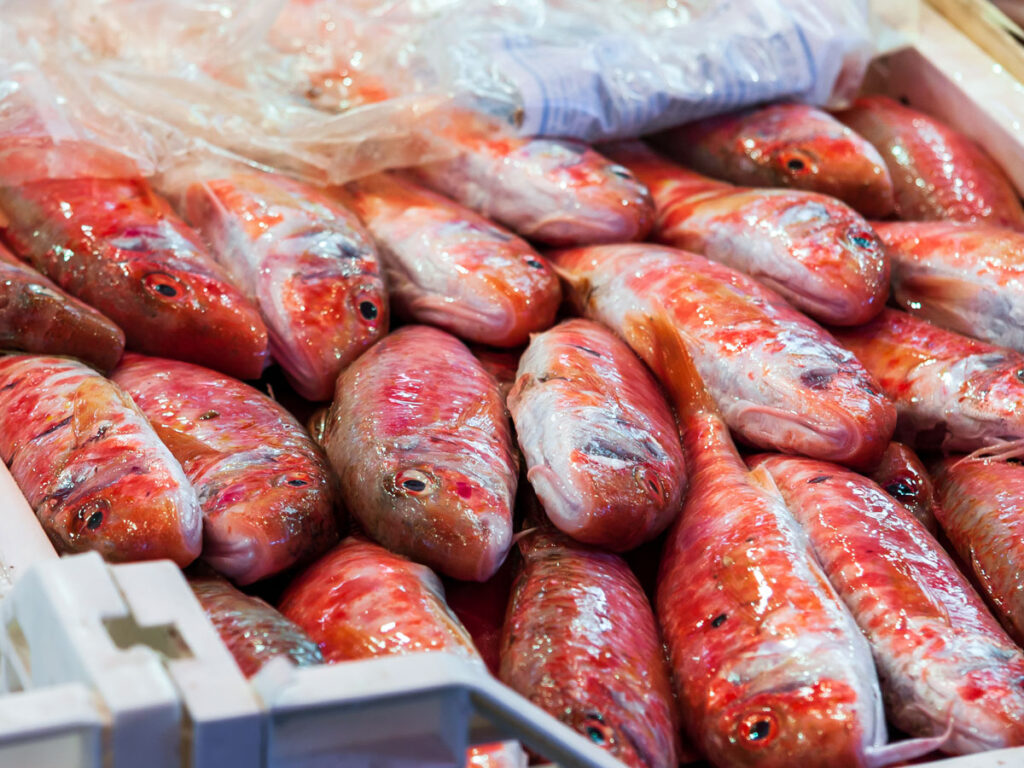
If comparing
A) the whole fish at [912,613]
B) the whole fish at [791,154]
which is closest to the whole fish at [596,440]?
the whole fish at [912,613]

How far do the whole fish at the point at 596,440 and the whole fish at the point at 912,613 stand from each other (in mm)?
271

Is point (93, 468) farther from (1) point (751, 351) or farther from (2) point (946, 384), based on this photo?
(2) point (946, 384)

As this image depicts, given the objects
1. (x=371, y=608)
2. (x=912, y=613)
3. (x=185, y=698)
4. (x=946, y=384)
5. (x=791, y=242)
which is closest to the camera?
(x=185, y=698)

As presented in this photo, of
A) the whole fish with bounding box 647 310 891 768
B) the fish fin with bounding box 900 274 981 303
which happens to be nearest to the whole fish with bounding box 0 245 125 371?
the whole fish with bounding box 647 310 891 768

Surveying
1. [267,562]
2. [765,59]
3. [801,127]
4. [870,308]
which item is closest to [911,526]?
[870,308]

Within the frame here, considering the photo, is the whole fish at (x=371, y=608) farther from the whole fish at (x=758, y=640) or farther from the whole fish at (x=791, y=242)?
the whole fish at (x=791, y=242)

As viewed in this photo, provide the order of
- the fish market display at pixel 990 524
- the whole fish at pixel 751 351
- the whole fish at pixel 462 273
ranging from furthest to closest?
the whole fish at pixel 462 273 < the whole fish at pixel 751 351 < the fish market display at pixel 990 524

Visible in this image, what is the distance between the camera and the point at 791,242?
271 cm

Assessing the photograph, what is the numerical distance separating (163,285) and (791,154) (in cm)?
174

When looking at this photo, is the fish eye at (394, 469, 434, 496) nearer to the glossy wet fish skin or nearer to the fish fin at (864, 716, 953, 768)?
the glossy wet fish skin

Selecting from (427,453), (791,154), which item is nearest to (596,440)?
(427,453)

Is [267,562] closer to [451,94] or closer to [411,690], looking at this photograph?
[411,690]

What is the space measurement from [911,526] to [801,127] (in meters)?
1.46

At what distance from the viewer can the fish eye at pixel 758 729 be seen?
1.72 m
